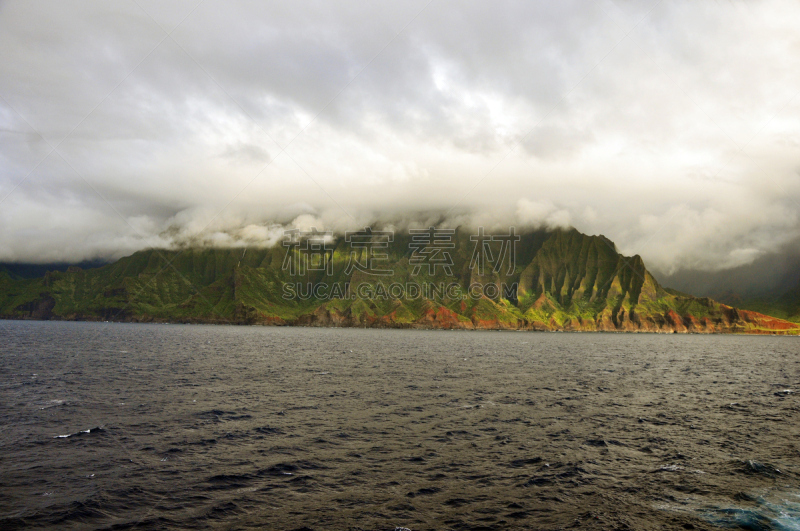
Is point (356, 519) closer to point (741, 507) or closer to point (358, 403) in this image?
point (741, 507)

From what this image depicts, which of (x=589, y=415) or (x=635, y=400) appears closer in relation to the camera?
(x=589, y=415)

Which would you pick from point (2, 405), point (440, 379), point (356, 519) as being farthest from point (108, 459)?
point (440, 379)

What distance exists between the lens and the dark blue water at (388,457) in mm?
26891

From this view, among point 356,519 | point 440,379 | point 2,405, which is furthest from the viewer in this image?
Result: point 440,379

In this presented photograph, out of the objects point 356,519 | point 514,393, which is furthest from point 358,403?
point 356,519

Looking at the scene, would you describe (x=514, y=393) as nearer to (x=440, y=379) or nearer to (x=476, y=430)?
(x=440, y=379)

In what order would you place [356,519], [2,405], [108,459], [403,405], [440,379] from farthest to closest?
[440,379]
[403,405]
[2,405]
[108,459]
[356,519]

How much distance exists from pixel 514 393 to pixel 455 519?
48667mm

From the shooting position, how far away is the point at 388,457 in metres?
37.4

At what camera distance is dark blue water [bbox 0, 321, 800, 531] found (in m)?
26.9

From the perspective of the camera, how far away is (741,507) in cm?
2858

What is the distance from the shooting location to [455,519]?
26.2 meters

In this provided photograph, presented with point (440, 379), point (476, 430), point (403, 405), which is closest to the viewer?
point (476, 430)

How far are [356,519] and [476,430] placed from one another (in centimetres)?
2399
